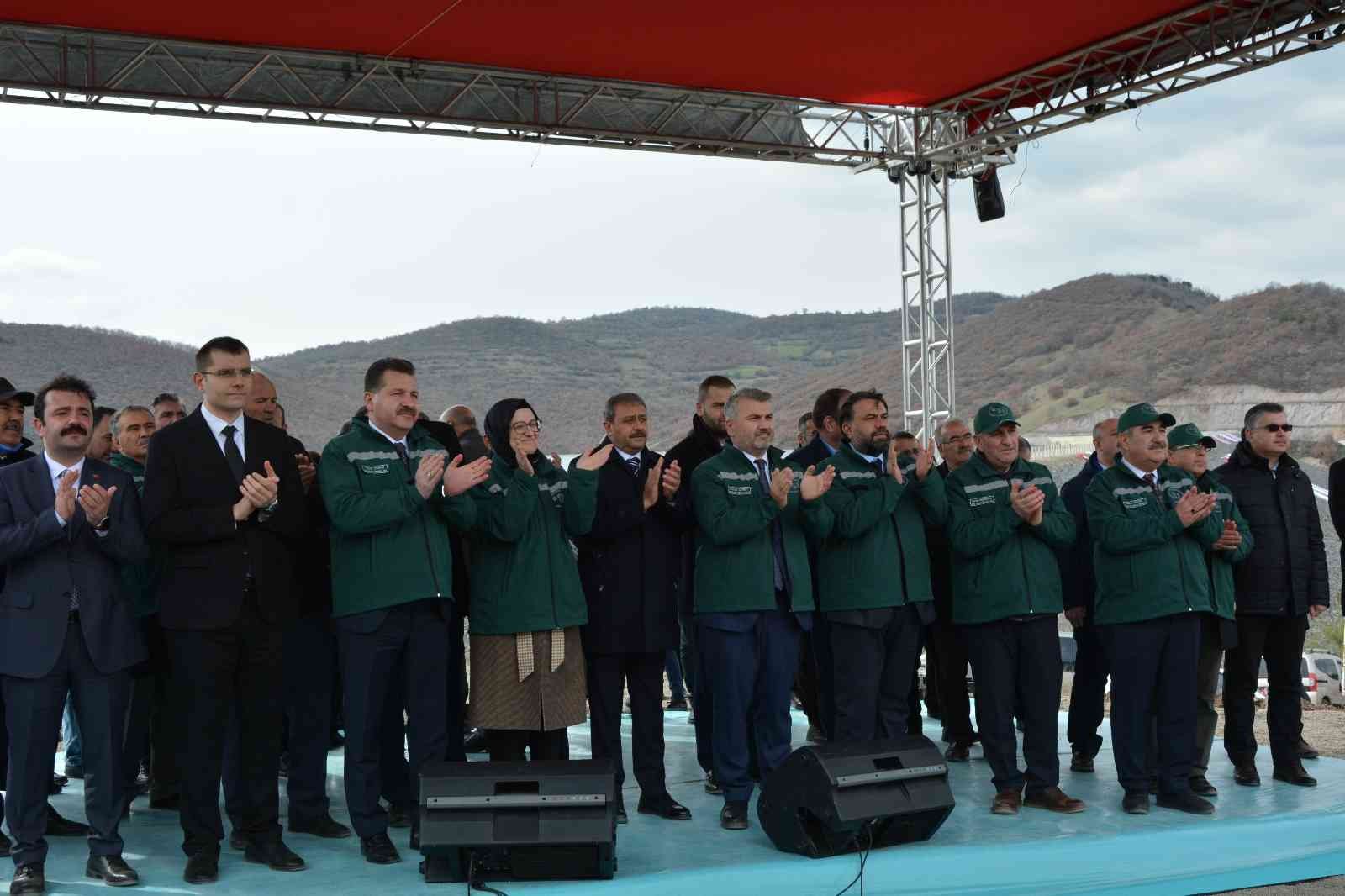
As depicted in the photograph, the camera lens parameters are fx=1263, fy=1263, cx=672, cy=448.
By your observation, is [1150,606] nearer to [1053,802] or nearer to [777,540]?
[1053,802]

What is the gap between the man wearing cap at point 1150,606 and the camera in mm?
4996

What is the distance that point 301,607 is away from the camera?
4.57 m

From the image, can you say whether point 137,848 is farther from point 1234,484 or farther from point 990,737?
point 1234,484

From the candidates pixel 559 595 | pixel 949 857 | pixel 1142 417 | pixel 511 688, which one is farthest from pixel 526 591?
pixel 1142 417

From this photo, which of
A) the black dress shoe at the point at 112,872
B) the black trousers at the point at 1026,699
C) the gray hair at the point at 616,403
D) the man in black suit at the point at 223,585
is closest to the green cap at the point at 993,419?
the black trousers at the point at 1026,699

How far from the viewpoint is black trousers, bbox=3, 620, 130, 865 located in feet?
12.9

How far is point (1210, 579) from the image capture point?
210 inches

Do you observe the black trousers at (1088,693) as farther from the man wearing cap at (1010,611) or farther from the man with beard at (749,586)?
the man with beard at (749,586)

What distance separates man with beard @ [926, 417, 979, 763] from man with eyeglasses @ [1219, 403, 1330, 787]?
1.17 metres

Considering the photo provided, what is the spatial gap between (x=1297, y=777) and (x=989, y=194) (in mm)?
5618

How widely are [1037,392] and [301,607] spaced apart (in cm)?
4213

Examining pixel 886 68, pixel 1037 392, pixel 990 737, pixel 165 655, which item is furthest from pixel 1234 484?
pixel 1037 392

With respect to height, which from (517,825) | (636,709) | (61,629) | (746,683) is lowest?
(517,825)

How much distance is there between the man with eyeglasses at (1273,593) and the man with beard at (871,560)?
1.50 m
